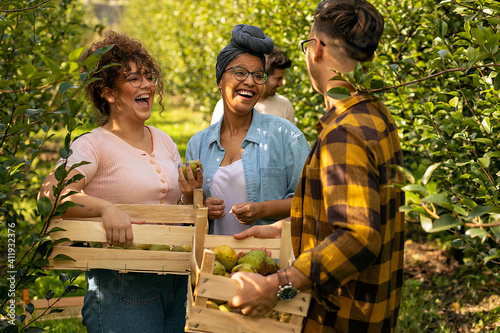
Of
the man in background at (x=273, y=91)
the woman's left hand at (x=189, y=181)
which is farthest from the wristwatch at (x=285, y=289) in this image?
the man in background at (x=273, y=91)

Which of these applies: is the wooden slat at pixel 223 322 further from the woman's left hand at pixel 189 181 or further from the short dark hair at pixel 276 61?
the short dark hair at pixel 276 61

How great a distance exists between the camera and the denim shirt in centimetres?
288

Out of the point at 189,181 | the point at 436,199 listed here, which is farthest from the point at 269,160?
the point at 436,199

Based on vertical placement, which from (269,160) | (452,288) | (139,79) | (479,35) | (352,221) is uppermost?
(479,35)

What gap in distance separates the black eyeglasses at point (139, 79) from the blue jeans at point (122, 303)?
0.97m

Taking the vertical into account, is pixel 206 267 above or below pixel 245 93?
below

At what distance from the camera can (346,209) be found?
1690 millimetres

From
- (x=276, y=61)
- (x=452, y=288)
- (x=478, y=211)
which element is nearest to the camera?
(x=478, y=211)

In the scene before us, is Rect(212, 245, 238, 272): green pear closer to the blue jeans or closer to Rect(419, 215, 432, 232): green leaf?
the blue jeans

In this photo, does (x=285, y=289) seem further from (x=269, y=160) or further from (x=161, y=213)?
(x=269, y=160)

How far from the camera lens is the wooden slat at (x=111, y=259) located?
2273 mm

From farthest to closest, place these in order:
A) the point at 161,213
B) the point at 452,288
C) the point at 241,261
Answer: the point at 452,288 < the point at 161,213 < the point at 241,261

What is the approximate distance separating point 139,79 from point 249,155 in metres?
0.73

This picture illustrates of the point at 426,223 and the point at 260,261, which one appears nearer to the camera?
the point at 426,223
